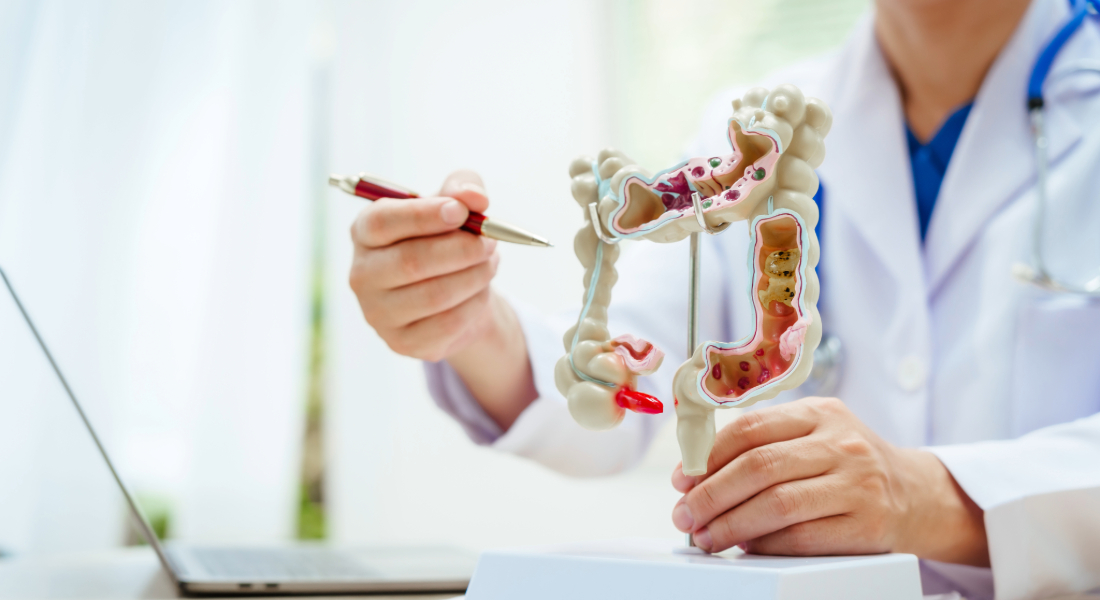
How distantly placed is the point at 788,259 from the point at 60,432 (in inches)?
28.4

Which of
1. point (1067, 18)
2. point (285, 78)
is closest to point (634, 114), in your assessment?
point (285, 78)

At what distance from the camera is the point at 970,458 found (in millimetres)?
540

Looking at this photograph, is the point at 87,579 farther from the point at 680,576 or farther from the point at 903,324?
the point at 903,324

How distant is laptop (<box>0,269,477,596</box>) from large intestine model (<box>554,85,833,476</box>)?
0.84ft

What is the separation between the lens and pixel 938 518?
0.52 meters

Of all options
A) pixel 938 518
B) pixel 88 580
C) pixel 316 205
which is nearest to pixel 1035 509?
pixel 938 518

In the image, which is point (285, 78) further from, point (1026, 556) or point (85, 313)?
point (1026, 556)

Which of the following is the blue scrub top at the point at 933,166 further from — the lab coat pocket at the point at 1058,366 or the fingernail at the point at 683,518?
the fingernail at the point at 683,518

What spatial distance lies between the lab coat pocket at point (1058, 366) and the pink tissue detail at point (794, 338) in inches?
16.5

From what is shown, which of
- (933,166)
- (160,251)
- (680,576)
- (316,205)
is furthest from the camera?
(316,205)

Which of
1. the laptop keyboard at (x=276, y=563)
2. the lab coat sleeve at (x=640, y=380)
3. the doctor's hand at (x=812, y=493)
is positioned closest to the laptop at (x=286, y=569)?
the laptop keyboard at (x=276, y=563)

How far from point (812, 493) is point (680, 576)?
0.39 feet

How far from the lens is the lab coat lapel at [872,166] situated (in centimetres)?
78

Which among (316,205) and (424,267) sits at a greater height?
(316,205)
